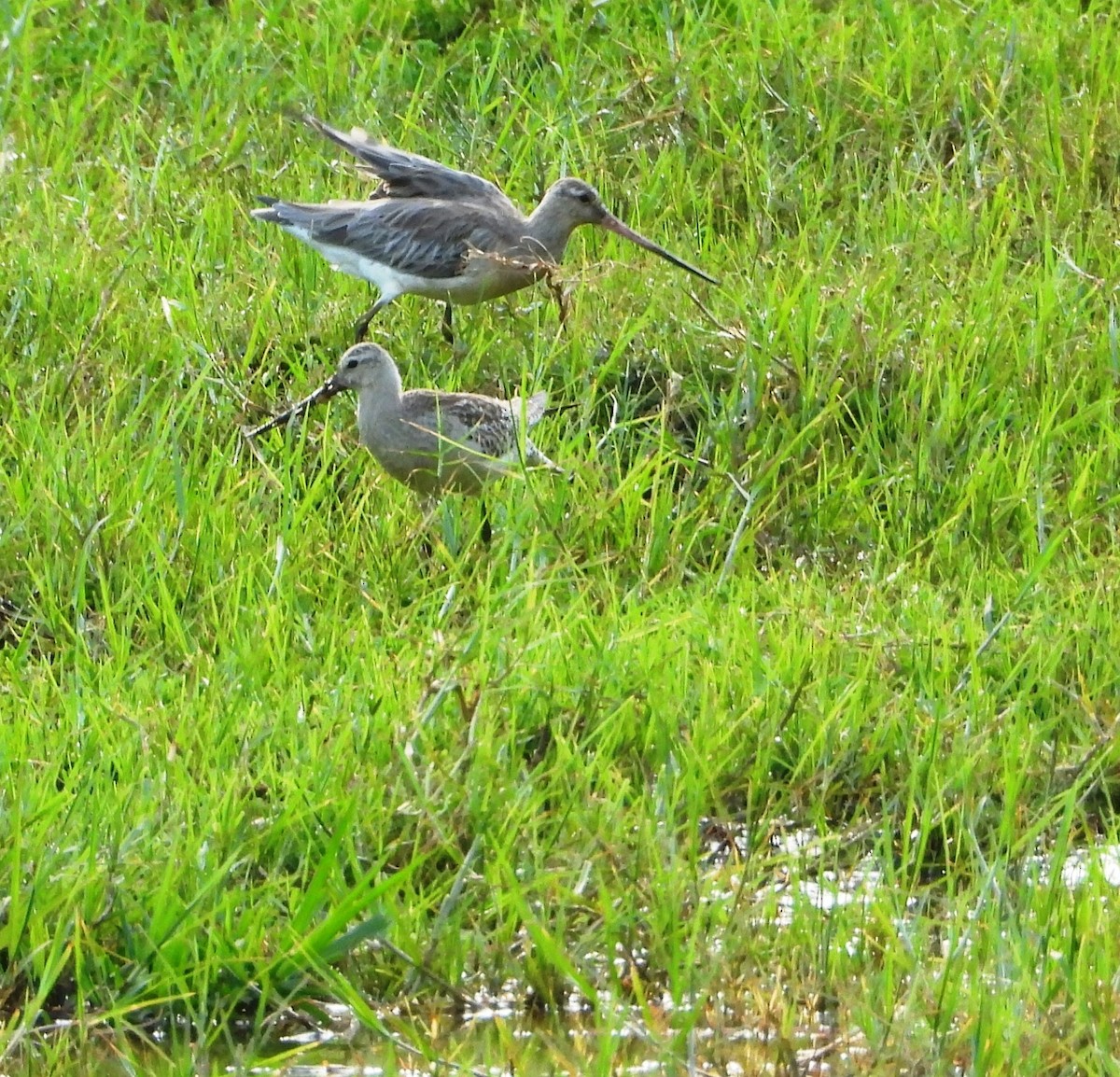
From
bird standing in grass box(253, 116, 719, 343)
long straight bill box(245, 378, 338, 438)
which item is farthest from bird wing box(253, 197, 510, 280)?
long straight bill box(245, 378, 338, 438)

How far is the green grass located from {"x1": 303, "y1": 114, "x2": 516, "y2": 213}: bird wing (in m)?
0.29

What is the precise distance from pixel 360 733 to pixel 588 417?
2077mm

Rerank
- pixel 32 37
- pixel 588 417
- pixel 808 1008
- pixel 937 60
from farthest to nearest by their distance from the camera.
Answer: pixel 32 37
pixel 937 60
pixel 588 417
pixel 808 1008

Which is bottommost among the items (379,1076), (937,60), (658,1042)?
(379,1076)

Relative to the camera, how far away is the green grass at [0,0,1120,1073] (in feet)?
13.3

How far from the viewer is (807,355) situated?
21.6 feet

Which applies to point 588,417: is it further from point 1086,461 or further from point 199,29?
point 199,29

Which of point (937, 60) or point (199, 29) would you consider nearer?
point (937, 60)

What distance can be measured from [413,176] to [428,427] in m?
1.70

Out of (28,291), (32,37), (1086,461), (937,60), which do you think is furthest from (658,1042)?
(32,37)

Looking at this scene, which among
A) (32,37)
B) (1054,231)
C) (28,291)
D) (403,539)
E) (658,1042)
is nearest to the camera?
(658,1042)

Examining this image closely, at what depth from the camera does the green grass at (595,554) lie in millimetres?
4051

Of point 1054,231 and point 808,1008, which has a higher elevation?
point 1054,231

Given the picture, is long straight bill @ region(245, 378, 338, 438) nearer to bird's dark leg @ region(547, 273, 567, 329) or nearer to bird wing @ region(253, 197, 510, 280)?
bird's dark leg @ region(547, 273, 567, 329)
